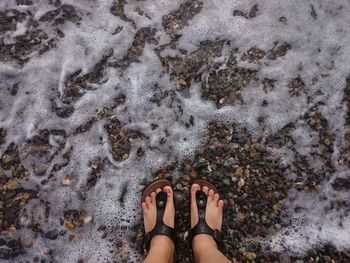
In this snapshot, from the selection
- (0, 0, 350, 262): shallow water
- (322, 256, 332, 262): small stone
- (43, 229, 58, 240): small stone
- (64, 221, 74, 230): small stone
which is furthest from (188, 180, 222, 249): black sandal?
(43, 229, 58, 240): small stone

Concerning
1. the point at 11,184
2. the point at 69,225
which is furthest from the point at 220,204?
the point at 11,184

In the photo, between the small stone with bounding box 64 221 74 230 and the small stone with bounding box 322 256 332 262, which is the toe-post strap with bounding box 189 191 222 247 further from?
the small stone with bounding box 64 221 74 230

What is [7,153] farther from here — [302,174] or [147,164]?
[302,174]

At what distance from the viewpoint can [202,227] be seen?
112 inches

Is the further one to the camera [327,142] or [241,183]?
[327,142]

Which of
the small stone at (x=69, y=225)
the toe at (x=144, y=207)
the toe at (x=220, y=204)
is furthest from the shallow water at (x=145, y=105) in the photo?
the toe at (x=220, y=204)

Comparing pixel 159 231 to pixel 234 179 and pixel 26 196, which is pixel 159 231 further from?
pixel 26 196

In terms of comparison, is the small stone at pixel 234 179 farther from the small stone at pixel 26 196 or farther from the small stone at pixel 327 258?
the small stone at pixel 26 196

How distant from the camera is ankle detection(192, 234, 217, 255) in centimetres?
270

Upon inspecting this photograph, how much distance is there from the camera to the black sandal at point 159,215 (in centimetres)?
282

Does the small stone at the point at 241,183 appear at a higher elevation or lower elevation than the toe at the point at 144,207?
higher

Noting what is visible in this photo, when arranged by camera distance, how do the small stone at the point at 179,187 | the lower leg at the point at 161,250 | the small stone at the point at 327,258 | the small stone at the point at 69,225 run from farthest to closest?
the small stone at the point at 179,187 < the small stone at the point at 69,225 < the small stone at the point at 327,258 < the lower leg at the point at 161,250

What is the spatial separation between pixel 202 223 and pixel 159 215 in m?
0.36

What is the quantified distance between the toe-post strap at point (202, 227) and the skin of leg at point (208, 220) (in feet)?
0.08
